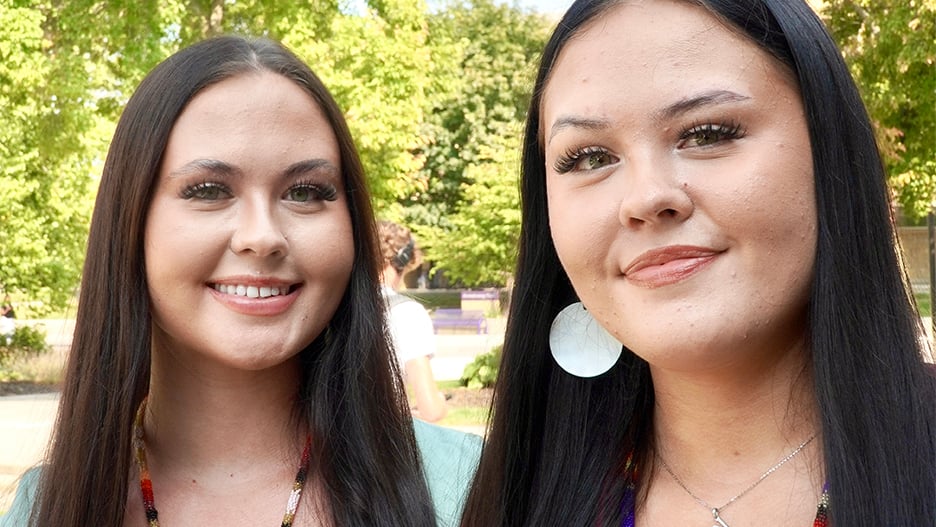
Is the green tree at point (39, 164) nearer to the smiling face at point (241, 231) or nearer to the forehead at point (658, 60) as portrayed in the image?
the smiling face at point (241, 231)

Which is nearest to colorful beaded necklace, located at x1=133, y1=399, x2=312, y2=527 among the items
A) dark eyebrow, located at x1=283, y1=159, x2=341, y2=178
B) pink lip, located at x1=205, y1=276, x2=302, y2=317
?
pink lip, located at x1=205, y1=276, x2=302, y2=317

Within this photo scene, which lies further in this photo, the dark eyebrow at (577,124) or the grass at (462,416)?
the grass at (462,416)

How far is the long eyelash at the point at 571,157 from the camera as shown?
1913mm

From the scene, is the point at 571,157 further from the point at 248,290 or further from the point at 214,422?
the point at 214,422

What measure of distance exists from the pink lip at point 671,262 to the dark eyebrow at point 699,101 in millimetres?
236

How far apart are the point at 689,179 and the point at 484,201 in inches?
548

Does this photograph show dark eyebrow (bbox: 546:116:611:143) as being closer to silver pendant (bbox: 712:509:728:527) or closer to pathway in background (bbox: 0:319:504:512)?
silver pendant (bbox: 712:509:728:527)

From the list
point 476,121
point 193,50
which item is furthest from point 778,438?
point 476,121

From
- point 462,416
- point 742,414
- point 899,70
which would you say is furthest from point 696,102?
point 462,416

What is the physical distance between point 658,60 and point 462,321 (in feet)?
69.3

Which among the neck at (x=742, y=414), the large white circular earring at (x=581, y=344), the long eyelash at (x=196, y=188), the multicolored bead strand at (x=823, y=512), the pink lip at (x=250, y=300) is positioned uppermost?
the long eyelash at (x=196, y=188)

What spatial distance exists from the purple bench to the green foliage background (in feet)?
18.3

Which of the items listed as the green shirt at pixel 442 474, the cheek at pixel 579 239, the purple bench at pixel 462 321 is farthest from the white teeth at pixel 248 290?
the purple bench at pixel 462 321

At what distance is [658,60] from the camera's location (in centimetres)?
185
